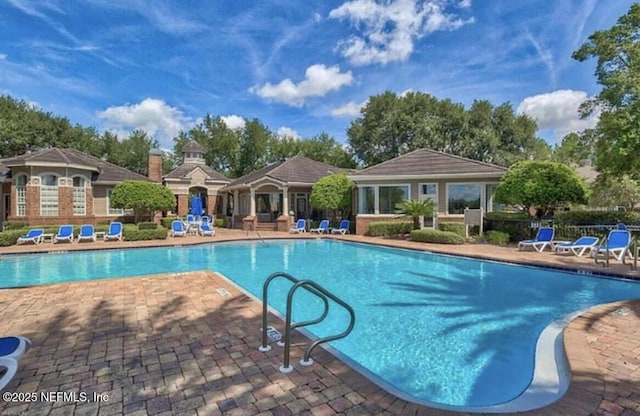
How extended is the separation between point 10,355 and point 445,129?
135 ft

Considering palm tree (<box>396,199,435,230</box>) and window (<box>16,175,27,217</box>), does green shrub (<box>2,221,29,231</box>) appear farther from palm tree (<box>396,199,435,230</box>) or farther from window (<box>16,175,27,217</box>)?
palm tree (<box>396,199,435,230</box>)

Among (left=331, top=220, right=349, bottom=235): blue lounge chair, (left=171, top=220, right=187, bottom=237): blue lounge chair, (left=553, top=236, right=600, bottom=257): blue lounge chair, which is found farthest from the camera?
(left=331, top=220, right=349, bottom=235): blue lounge chair

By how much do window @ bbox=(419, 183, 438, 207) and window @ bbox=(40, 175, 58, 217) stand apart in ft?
75.1

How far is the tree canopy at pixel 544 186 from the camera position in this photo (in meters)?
15.7

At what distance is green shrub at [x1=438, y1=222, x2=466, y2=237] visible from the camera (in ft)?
60.7

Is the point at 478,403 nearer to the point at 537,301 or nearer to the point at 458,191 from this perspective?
the point at 537,301

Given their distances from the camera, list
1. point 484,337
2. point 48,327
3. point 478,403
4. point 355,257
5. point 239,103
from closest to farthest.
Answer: point 478,403 < point 48,327 < point 484,337 < point 355,257 < point 239,103

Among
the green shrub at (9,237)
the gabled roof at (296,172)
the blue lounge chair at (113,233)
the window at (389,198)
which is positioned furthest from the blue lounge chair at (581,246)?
the green shrub at (9,237)

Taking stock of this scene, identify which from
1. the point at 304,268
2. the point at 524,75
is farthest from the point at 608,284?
the point at 524,75

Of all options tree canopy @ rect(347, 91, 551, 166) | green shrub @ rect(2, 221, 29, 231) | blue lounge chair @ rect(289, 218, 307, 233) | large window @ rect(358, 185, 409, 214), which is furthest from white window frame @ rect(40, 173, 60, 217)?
tree canopy @ rect(347, 91, 551, 166)

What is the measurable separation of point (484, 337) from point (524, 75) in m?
21.2

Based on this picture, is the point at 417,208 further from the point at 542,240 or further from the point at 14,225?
the point at 14,225

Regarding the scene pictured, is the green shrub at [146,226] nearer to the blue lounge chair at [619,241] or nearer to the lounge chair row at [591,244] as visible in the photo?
the lounge chair row at [591,244]

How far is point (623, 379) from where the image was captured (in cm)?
382
